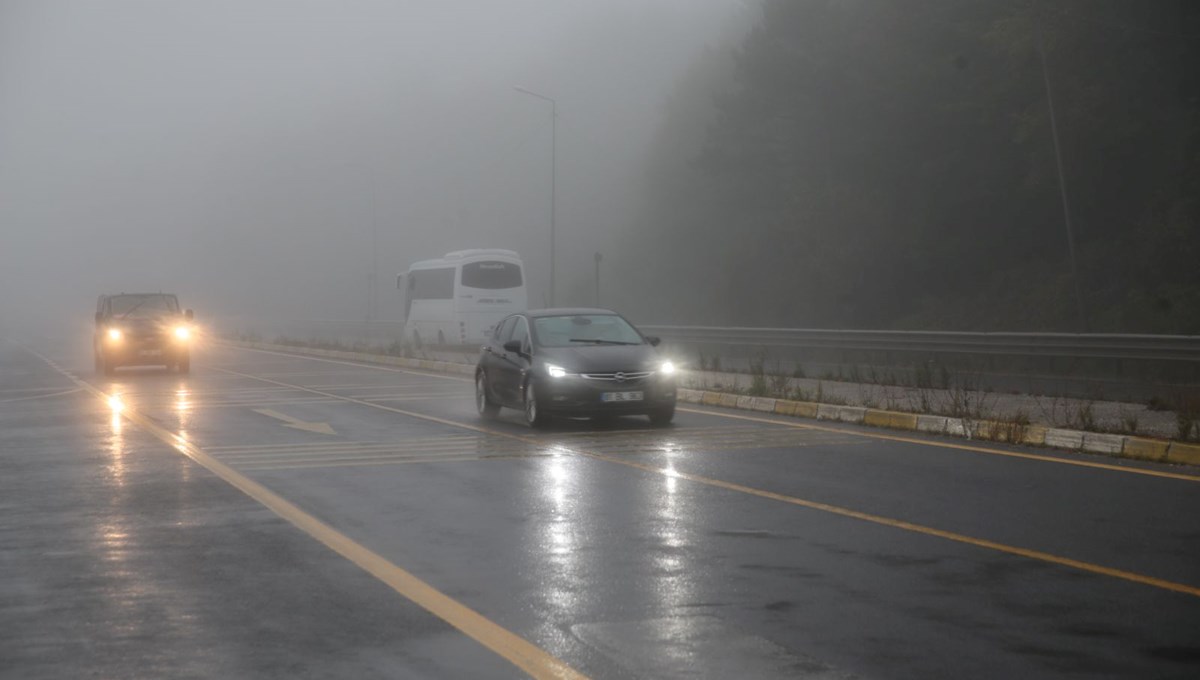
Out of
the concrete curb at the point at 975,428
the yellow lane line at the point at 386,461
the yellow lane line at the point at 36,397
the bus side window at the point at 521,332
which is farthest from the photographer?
the yellow lane line at the point at 36,397

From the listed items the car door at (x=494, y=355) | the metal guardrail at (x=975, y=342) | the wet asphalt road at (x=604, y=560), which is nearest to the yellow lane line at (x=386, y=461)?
the wet asphalt road at (x=604, y=560)

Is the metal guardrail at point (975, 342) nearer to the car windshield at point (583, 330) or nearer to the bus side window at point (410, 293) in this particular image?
the car windshield at point (583, 330)

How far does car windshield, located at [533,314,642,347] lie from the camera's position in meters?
19.1

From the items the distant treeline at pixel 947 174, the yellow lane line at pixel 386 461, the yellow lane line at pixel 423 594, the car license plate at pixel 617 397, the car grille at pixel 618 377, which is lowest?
the yellow lane line at pixel 423 594

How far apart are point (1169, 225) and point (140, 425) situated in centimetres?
3272

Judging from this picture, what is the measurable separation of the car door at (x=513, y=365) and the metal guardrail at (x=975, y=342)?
31.8 feet

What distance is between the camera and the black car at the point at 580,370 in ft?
58.7

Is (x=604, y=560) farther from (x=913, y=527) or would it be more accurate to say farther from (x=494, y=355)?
(x=494, y=355)

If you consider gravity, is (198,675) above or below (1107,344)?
below

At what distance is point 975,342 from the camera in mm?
26766

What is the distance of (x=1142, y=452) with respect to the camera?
1395 cm

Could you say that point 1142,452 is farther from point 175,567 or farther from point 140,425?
point 140,425

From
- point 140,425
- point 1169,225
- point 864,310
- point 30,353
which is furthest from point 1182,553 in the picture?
point 30,353

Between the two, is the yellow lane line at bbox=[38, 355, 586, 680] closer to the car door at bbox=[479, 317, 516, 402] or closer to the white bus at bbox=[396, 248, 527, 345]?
the car door at bbox=[479, 317, 516, 402]
